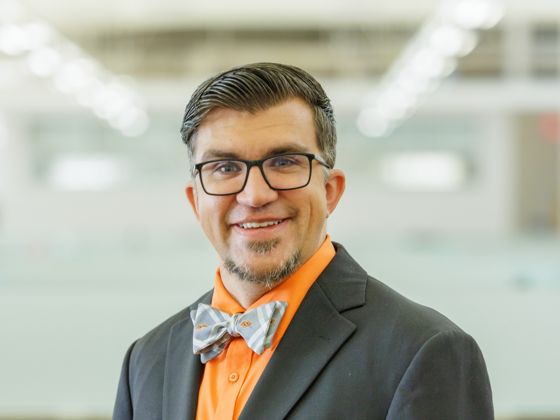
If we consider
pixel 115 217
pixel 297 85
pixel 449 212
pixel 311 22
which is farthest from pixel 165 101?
pixel 297 85

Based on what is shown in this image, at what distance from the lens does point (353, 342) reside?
1.35m

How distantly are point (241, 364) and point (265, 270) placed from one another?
162mm

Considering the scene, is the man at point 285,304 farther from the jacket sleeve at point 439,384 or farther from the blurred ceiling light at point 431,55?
the blurred ceiling light at point 431,55

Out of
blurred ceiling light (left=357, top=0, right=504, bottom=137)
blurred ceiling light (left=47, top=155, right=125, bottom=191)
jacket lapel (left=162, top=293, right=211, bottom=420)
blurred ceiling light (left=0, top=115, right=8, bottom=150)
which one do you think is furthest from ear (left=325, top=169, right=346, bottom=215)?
blurred ceiling light (left=0, top=115, right=8, bottom=150)

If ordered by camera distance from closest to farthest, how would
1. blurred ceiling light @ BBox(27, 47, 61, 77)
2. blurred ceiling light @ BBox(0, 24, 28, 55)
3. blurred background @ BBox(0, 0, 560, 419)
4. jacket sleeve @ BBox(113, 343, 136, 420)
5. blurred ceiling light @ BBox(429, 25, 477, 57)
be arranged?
1. jacket sleeve @ BBox(113, 343, 136, 420)
2. blurred background @ BBox(0, 0, 560, 419)
3. blurred ceiling light @ BBox(0, 24, 28, 55)
4. blurred ceiling light @ BBox(429, 25, 477, 57)
5. blurred ceiling light @ BBox(27, 47, 61, 77)

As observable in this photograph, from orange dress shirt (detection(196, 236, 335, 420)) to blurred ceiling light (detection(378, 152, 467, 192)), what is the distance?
1775 centimetres

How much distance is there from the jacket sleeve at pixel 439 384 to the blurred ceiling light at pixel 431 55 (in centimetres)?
566

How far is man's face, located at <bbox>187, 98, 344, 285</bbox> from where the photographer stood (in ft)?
4.48

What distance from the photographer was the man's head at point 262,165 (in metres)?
1.37

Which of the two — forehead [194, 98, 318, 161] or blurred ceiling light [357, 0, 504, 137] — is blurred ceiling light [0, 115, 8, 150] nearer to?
blurred ceiling light [357, 0, 504, 137]

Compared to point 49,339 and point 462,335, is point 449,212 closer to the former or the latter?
point 49,339

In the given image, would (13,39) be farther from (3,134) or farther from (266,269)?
(3,134)

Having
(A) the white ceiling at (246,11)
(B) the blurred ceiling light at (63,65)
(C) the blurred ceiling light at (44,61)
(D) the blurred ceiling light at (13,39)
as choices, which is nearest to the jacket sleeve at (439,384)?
(B) the blurred ceiling light at (63,65)

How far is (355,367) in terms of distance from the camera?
4.31ft
